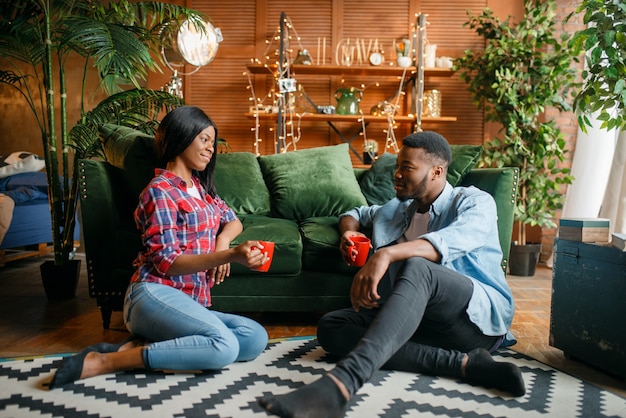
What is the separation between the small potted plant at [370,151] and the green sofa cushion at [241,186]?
2.07 m

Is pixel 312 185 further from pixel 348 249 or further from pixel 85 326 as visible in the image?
pixel 85 326

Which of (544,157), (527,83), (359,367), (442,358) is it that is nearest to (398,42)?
(527,83)

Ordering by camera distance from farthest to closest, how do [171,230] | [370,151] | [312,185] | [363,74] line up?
[363,74] < [370,151] < [312,185] < [171,230]

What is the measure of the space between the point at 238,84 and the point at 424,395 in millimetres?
4402

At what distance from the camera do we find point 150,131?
11.1 feet

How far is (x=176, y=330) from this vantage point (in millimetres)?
1828

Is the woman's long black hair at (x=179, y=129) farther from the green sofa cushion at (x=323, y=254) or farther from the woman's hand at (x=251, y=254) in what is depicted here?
the green sofa cushion at (x=323, y=254)

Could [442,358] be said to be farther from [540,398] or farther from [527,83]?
[527,83]

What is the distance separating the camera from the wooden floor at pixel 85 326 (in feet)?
7.32

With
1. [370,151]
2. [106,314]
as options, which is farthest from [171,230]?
[370,151]

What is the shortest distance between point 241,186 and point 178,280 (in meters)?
1.22

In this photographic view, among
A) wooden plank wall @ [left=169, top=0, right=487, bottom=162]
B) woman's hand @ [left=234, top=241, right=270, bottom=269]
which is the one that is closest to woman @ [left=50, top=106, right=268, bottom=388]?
woman's hand @ [left=234, top=241, right=270, bottom=269]

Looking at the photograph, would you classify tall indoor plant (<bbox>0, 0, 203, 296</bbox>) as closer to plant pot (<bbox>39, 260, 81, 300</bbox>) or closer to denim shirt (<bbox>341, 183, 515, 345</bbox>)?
plant pot (<bbox>39, 260, 81, 300</bbox>)

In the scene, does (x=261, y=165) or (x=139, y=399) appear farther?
(x=261, y=165)
